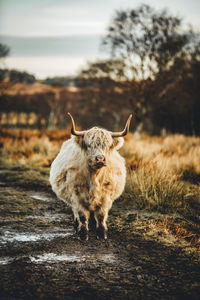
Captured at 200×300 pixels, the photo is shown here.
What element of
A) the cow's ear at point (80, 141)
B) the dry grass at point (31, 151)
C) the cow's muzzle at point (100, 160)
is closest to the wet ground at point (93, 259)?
the cow's muzzle at point (100, 160)

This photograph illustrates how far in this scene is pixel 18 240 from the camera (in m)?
3.52

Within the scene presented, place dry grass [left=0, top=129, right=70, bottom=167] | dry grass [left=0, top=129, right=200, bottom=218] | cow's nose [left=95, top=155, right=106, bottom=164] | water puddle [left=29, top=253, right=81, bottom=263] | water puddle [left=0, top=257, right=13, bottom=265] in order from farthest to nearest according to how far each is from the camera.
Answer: dry grass [left=0, top=129, right=70, bottom=167] → dry grass [left=0, top=129, right=200, bottom=218] → cow's nose [left=95, top=155, right=106, bottom=164] → water puddle [left=29, top=253, right=81, bottom=263] → water puddle [left=0, top=257, right=13, bottom=265]

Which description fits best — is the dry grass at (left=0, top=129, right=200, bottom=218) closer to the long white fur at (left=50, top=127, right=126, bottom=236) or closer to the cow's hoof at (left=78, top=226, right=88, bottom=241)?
the long white fur at (left=50, top=127, right=126, bottom=236)

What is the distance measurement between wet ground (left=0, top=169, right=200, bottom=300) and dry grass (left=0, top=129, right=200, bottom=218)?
0.48m

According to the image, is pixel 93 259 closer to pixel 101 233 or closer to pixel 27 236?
pixel 101 233

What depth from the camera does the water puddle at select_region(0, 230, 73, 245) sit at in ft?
11.6

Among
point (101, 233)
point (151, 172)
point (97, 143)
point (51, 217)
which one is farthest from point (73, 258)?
point (151, 172)

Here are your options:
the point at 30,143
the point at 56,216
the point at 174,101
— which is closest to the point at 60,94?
the point at 174,101

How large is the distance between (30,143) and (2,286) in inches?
348

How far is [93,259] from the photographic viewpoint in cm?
310

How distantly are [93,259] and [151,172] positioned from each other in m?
2.81

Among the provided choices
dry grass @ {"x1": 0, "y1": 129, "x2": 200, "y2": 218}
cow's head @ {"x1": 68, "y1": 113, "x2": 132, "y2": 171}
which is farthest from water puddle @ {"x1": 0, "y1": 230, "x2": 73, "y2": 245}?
dry grass @ {"x1": 0, "y1": 129, "x2": 200, "y2": 218}

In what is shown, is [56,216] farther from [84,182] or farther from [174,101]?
[174,101]

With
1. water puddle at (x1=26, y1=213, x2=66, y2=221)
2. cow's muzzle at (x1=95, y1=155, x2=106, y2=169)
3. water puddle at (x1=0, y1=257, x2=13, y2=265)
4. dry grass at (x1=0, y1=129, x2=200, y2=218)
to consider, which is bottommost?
water puddle at (x1=26, y1=213, x2=66, y2=221)
